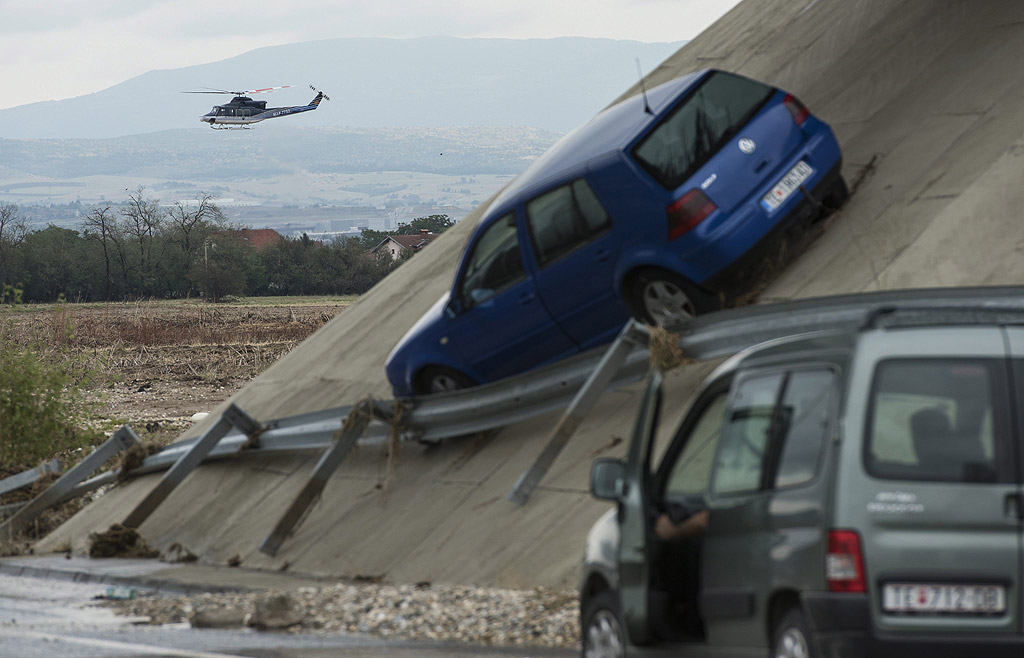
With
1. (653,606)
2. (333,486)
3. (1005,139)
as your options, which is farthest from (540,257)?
(653,606)

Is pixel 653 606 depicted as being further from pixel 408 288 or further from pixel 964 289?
pixel 408 288

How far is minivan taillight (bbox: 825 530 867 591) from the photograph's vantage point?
4.37 meters

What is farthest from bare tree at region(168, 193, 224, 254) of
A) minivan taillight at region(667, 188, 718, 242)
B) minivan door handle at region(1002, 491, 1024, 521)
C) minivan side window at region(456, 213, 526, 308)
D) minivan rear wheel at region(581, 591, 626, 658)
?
minivan door handle at region(1002, 491, 1024, 521)

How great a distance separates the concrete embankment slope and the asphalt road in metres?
1.66

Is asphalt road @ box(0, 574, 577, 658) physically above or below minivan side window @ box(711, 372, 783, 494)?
below

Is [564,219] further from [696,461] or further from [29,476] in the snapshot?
[29,476]

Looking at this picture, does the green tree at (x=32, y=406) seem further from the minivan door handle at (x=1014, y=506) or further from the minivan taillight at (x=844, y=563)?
the minivan door handle at (x=1014, y=506)

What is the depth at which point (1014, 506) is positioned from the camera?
4297 millimetres

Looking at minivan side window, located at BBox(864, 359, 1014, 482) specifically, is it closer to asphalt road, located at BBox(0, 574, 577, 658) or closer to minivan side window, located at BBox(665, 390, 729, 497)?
minivan side window, located at BBox(665, 390, 729, 497)

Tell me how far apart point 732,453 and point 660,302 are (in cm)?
642

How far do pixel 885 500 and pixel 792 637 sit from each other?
0.67 m

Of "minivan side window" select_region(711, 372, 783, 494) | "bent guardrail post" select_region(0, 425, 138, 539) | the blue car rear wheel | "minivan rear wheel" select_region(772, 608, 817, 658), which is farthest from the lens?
"bent guardrail post" select_region(0, 425, 138, 539)

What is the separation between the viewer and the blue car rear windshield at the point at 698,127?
11359 mm

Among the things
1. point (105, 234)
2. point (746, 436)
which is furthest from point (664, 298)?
point (105, 234)
